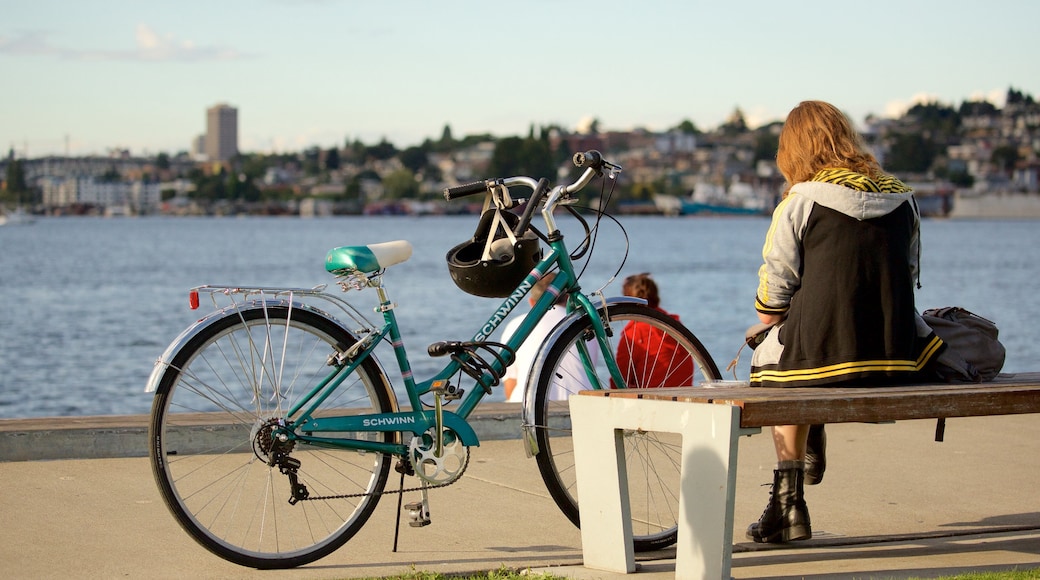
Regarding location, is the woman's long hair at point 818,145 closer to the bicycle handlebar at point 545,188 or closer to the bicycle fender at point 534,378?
the bicycle handlebar at point 545,188

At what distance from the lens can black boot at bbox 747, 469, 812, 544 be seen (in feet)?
17.1

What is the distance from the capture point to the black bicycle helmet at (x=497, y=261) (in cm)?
506

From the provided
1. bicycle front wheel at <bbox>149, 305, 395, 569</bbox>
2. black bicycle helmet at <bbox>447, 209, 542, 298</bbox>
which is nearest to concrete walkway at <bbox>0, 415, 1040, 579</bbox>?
bicycle front wheel at <bbox>149, 305, 395, 569</bbox>

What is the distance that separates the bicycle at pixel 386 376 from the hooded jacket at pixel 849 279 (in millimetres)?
697

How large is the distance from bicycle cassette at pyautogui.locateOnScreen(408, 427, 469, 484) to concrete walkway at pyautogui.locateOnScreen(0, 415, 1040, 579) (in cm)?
30

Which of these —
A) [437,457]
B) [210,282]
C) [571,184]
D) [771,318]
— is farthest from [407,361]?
[210,282]

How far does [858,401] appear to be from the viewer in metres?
4.38

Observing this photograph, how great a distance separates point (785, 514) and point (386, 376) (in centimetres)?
157

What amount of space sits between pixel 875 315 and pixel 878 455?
2.71 m

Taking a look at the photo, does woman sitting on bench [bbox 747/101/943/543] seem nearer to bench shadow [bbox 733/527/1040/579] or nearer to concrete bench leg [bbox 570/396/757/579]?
concrete bench leg [bbox 570/396/757/579]

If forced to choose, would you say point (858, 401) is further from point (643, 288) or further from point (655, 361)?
point (643, 288)

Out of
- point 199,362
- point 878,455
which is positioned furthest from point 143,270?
point 878,455

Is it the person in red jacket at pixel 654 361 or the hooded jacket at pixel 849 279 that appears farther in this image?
the person in red jacket at pixel 654 361

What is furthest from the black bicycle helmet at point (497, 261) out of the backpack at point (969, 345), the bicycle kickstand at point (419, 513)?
the backpack at point (969, 345)
